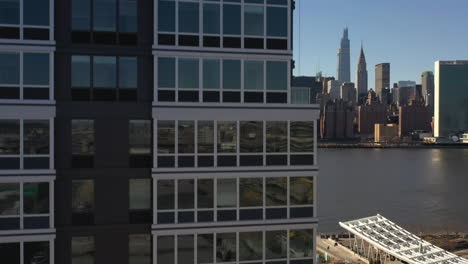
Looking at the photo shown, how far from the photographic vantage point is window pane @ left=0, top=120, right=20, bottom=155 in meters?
11.8

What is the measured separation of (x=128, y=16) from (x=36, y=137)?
350 cm

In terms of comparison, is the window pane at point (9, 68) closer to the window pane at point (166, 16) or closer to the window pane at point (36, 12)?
the window pane at point (36, 12)

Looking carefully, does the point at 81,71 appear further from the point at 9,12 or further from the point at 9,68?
the point at 9,12

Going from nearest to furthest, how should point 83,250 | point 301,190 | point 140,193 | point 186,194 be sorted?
point 83,250
point 186,194
point 140,193
point 301,190

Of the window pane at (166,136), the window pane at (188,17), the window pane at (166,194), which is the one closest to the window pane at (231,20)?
the window pane at (188,17)

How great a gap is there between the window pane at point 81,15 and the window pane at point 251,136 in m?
4.29

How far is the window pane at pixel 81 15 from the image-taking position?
40.5 ft

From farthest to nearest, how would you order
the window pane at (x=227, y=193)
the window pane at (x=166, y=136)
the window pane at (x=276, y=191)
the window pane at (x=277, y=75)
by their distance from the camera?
the window pane at (x=277, y=75), the window pane at (x=276, y=191), the window pane at (x=227, y=193), the window pane at (x=166, y=136)

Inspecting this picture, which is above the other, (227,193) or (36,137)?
(36,137)

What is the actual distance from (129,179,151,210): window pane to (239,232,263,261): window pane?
2.36 meters

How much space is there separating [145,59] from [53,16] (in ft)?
7.37

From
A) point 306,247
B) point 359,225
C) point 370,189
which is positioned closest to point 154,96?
point 306,247

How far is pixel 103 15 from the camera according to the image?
40.8ft

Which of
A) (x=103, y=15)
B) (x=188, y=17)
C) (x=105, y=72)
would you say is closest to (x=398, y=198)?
(x=188, y=17)
